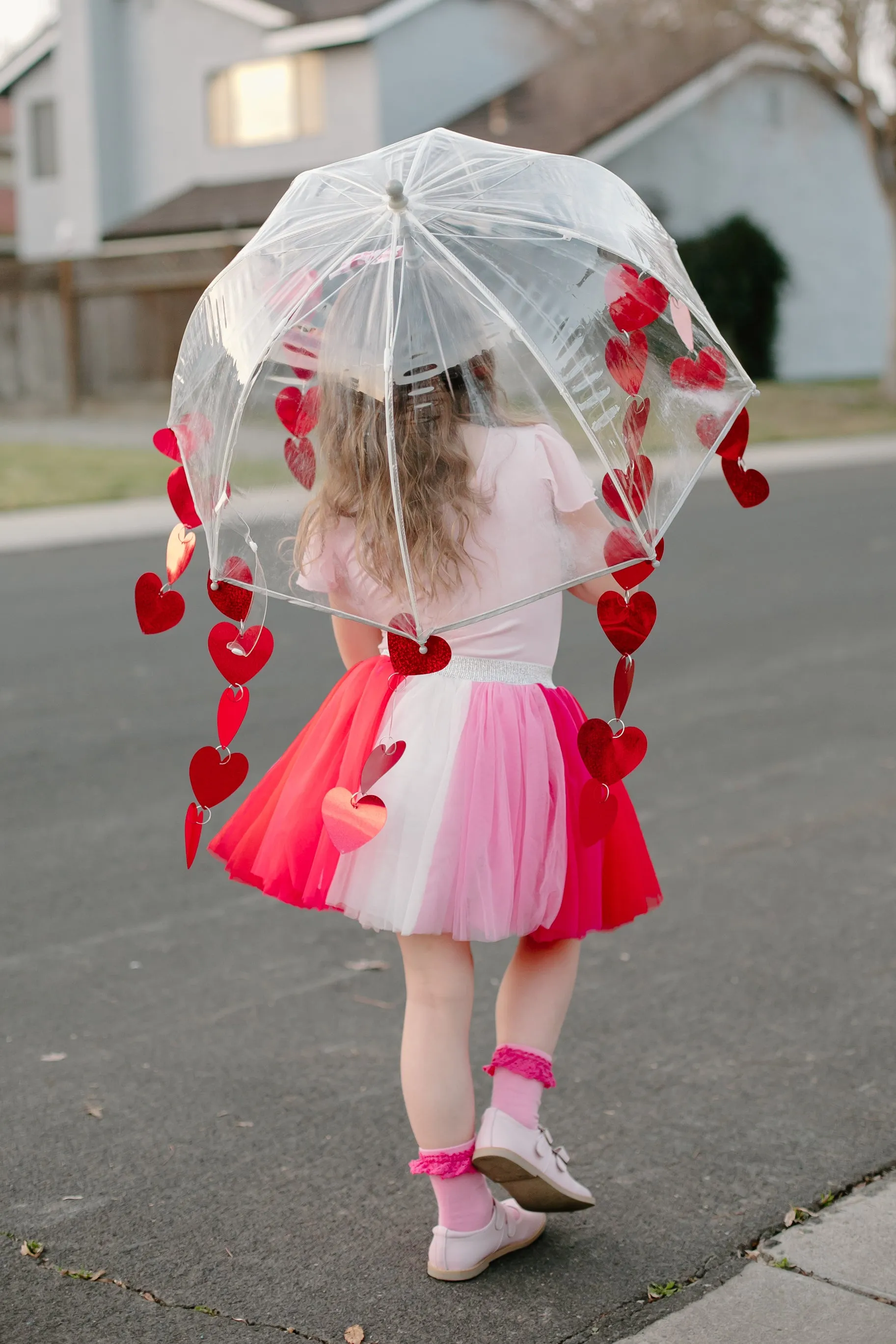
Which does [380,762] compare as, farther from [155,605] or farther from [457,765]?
[155,605]

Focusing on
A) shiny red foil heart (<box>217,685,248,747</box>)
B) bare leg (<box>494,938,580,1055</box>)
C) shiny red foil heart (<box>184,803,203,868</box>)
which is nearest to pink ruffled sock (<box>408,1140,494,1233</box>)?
bare leg (<box>494,938,580,1055</box>)

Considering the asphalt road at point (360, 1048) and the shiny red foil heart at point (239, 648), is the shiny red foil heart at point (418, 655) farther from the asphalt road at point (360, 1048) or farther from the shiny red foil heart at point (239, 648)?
the asphalt road at point (360, 1048)

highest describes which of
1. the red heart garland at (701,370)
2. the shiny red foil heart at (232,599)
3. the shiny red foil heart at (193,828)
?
the red heart garland at (701,370)

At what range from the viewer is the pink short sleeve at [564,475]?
257 cm

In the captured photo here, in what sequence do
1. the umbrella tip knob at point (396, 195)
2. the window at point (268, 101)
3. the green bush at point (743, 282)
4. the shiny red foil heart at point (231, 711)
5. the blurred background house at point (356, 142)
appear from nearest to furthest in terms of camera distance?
1. the umbrella tip knob at point (396, 195)
2. the shiny red foil heart at point (231, 711)
3. the blurred background house at point (356, 142)
4. the green bush at point (743, 282)
5. the window at point (268, 101)

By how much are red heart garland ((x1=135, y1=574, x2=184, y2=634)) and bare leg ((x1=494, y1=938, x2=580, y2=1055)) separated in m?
0.83

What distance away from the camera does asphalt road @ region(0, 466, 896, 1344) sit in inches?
107

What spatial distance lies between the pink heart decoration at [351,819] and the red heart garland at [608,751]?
35 cm

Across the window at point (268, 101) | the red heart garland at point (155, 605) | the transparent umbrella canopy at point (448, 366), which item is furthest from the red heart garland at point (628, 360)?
the window at point (268, 101)

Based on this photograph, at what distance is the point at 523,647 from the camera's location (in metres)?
2.75

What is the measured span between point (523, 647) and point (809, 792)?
3.27 metres

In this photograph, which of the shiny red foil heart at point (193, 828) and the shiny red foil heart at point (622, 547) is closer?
the shiny red foil heart at point (622, 547)

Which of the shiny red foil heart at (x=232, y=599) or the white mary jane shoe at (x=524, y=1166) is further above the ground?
the shiny red foil heart at (x=232, y=599)

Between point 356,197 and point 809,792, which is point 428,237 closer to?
point 356,197
